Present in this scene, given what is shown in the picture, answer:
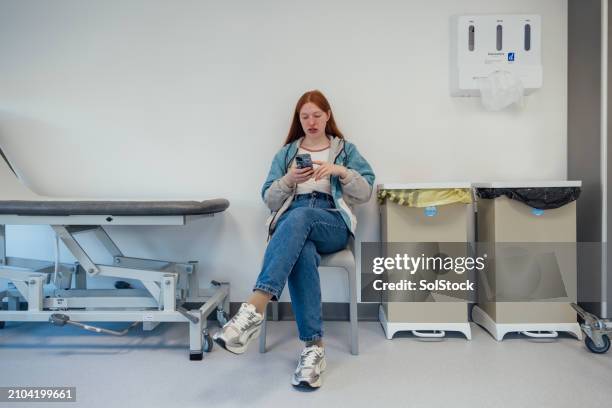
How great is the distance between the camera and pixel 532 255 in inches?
68.6

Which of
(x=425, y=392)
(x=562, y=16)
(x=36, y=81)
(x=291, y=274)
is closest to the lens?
(x=425, y=392)

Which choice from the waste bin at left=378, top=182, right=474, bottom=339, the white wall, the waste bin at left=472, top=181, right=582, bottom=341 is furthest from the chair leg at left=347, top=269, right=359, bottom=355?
the waste bin at left=472, top=181, right=582, bottom=341

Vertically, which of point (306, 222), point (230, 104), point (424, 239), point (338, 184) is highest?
point (230, 104)

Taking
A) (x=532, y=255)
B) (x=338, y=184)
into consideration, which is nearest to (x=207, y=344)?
(x=338, y=184)

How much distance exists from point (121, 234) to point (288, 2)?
62.9 inches

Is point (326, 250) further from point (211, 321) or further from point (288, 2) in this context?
point (288, 2)

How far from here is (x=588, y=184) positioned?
187cm

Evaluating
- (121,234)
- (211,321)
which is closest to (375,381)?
(211,321)

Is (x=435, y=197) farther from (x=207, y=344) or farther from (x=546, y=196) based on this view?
(x=207, y=344)

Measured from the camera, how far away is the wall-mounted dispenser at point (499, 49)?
1.96 metres

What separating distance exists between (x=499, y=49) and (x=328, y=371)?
1804 mm

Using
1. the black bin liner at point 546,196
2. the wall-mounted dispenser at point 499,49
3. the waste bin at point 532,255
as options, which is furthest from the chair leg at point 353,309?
the wall-mounted dispenser at point 499,49

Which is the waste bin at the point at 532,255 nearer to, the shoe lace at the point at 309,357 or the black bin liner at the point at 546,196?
the black bin liner at the point at 546,196

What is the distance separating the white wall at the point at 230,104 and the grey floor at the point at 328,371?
1.77 ft
